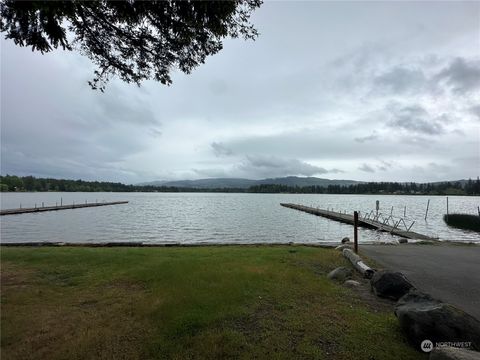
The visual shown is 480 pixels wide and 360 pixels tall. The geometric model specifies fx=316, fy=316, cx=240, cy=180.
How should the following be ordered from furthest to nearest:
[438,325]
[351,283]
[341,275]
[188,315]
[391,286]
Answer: [341,275] → [351,283] → [391,286] → [188,315] → [438,325]

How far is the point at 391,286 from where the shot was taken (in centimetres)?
679

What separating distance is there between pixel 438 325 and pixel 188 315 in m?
3.70

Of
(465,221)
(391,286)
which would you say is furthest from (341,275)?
(465,221)

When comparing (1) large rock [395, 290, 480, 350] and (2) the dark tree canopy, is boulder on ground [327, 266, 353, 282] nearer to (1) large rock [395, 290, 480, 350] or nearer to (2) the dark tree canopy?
(1) large rock [395, 290, 480, 350]

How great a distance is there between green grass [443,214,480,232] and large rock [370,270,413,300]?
31.0 m

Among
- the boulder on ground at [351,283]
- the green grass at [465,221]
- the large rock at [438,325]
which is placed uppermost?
the large rock at [438,325]

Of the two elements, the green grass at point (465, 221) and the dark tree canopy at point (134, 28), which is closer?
the dark tree canopy at point (134, 28)

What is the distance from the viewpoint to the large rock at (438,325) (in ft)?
14.2

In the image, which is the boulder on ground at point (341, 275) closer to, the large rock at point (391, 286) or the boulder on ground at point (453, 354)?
the large rock at point (391, 286)

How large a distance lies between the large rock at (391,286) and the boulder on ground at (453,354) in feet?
9.75

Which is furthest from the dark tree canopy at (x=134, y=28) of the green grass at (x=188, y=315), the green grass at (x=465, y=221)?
the green grass at (x=465, y=221)

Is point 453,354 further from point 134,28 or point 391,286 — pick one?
point 134,28

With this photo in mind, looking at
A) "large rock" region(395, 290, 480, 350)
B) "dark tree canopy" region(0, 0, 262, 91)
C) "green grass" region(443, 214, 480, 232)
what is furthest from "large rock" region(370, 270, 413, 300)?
"green grass" region(443, 214, 480, 232)

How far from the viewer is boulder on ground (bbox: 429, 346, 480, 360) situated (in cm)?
348
